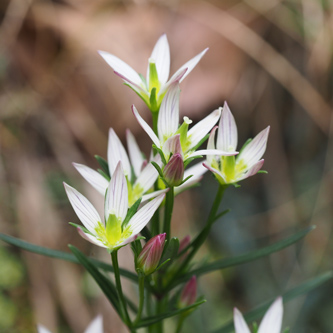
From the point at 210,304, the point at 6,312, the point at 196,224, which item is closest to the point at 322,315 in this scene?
the point at 210,304

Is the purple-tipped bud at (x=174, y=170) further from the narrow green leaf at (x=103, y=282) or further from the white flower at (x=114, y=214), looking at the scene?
the narrow green leaf at (x=103, y=282)

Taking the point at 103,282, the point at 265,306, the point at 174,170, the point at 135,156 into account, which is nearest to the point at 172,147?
the point at 174,170

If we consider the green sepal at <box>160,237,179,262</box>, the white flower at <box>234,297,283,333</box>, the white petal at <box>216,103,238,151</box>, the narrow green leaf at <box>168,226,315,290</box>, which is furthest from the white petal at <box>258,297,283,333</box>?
the white petal at <box>216,103,238,151</box>

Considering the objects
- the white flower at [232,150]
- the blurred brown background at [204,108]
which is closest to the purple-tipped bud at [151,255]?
the white flower at [232,150]

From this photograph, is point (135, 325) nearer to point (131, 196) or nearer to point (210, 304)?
point (131, 196)

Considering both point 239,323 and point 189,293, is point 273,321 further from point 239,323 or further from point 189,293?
point 189,293

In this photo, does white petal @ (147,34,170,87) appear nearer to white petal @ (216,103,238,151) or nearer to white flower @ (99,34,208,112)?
white flower @ (99,34,208,112)
